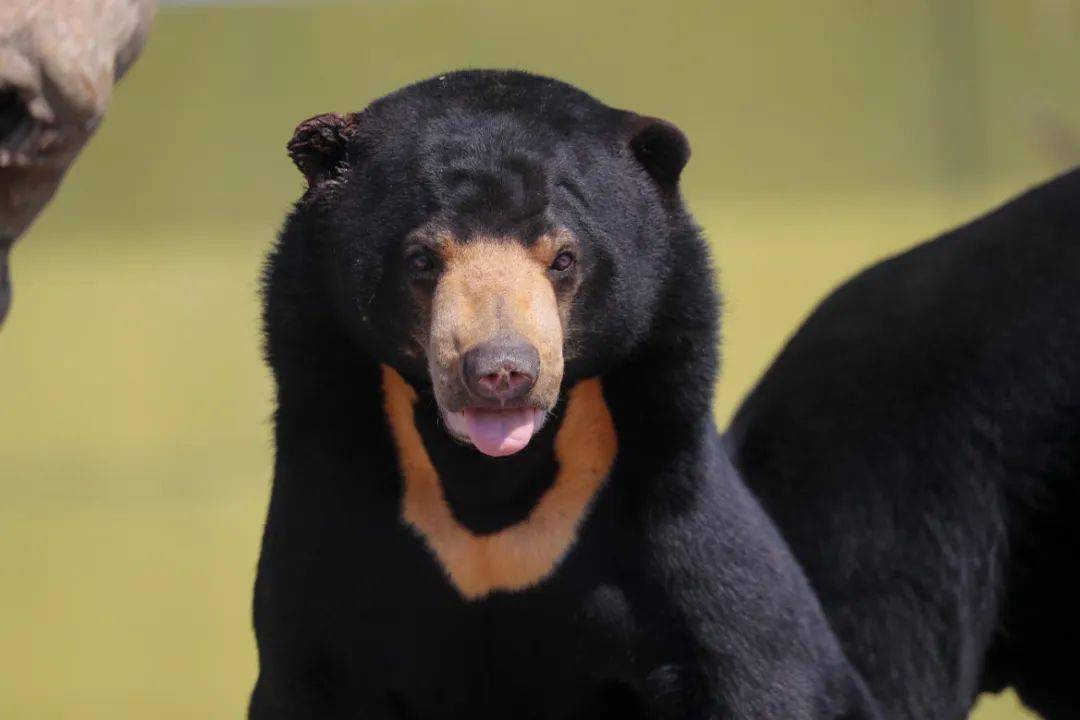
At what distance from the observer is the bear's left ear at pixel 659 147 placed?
11.8 ft

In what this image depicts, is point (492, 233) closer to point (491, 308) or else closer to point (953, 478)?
point (491, 308)

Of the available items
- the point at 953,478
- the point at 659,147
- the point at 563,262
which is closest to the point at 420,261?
the point at 563,262

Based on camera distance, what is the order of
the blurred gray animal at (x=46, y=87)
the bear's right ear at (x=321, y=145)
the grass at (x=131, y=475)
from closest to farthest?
the blurred gray animal at (x=46, y=87) → the bear's right ear at (x=321, y=145) → the grass at (x=131, y=475)

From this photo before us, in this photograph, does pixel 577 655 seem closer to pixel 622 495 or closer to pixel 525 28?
pixel 622 495

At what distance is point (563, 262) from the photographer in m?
3.38

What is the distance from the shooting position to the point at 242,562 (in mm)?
6621

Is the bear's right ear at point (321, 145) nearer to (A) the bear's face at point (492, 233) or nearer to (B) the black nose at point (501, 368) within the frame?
(A) the bear's face at point (492, 233)

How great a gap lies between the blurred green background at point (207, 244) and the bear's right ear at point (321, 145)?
296 centimetres

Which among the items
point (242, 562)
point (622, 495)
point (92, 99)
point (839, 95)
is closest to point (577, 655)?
point (622, 495)

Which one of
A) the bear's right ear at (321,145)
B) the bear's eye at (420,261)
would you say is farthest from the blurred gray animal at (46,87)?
the bear's eye at (420,261)

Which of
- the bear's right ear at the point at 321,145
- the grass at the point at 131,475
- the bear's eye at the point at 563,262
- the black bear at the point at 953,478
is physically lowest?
the grass at the point at 131,475

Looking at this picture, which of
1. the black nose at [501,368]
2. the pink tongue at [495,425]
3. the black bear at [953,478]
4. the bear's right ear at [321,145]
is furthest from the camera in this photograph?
the black bear at [953,478]

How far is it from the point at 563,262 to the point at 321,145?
509 mm

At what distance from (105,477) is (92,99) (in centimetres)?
319
